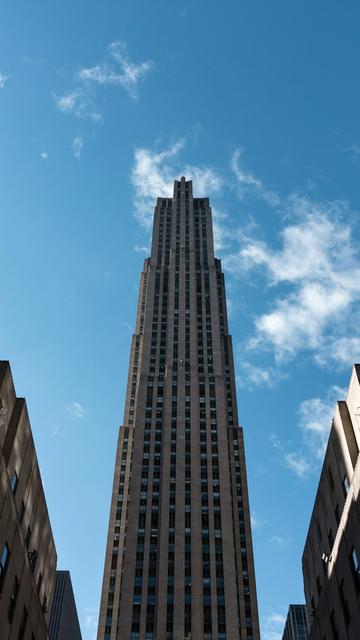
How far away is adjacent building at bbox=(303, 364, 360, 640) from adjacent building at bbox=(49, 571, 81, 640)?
72399 millimetres

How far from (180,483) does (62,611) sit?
113 ft

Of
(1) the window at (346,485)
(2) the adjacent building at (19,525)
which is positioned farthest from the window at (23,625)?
(1) the window at (346,485)

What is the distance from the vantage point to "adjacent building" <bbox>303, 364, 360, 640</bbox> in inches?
1400

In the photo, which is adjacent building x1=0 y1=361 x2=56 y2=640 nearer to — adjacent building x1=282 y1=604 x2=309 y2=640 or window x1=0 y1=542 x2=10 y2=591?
window x1=0 y1=542 x2=10 y2=591

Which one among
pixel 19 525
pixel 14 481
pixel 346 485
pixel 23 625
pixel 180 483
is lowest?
pixel 23 625

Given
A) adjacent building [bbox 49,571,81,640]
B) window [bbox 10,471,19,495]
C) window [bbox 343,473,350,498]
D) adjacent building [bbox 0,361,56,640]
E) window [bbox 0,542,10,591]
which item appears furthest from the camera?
adjacent building [bbox 49,571,81,640]

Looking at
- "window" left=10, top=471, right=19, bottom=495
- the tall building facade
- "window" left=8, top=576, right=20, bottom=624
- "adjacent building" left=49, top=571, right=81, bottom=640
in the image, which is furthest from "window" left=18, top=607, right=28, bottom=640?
"adjacent building" left=49, top=571, right=81, bottom=640

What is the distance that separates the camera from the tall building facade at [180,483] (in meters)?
83.2

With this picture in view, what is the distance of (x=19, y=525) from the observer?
37.5 m

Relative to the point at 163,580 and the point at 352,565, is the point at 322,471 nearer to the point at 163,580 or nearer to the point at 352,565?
the point at 352,565

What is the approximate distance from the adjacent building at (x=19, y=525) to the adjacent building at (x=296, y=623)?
13309 centimetres

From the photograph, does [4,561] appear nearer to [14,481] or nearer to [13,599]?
[13,599]

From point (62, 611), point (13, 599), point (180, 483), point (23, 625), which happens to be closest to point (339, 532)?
point (13, 599)

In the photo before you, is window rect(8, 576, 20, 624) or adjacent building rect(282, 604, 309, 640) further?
adjacent building rect(282, 604, 309, 640)
